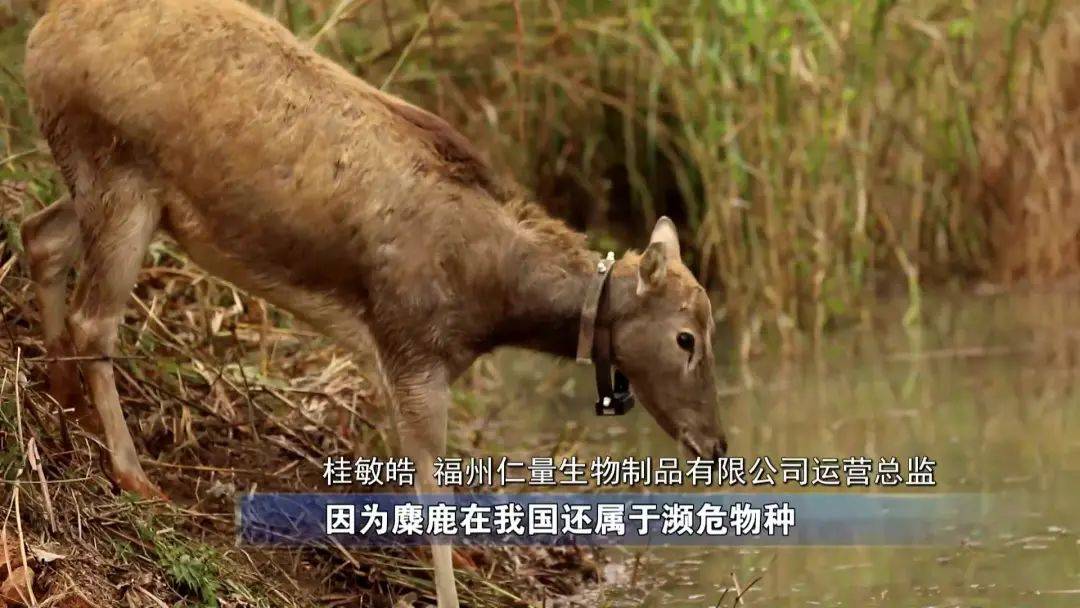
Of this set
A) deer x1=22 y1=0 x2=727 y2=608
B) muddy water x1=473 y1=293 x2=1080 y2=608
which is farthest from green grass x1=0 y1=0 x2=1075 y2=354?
deer x1=22 y1=0 x2=727 y2=608

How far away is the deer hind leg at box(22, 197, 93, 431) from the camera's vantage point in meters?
5.74

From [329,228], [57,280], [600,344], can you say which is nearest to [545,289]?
[600,344]

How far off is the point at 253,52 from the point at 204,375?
1.29 meters

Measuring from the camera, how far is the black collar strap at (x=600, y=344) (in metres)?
5.43

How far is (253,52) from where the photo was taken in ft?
18.3

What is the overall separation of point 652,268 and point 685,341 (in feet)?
0.81

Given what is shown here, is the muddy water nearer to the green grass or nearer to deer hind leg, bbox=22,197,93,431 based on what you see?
the green grass

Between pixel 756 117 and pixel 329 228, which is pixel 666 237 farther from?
pixel 756 117

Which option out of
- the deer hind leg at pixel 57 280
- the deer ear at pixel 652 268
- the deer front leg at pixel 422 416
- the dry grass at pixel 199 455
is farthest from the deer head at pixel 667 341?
the deer hind leg at pixel 57 280

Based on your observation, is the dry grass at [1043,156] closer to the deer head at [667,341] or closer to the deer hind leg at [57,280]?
the deer head at [667,341]

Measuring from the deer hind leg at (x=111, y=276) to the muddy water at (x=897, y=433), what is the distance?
1469 mm

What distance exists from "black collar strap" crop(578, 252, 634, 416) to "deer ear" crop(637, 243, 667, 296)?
0.14 m

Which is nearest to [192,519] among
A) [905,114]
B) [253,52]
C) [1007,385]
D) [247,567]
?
[247,567]

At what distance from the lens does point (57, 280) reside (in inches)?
231
